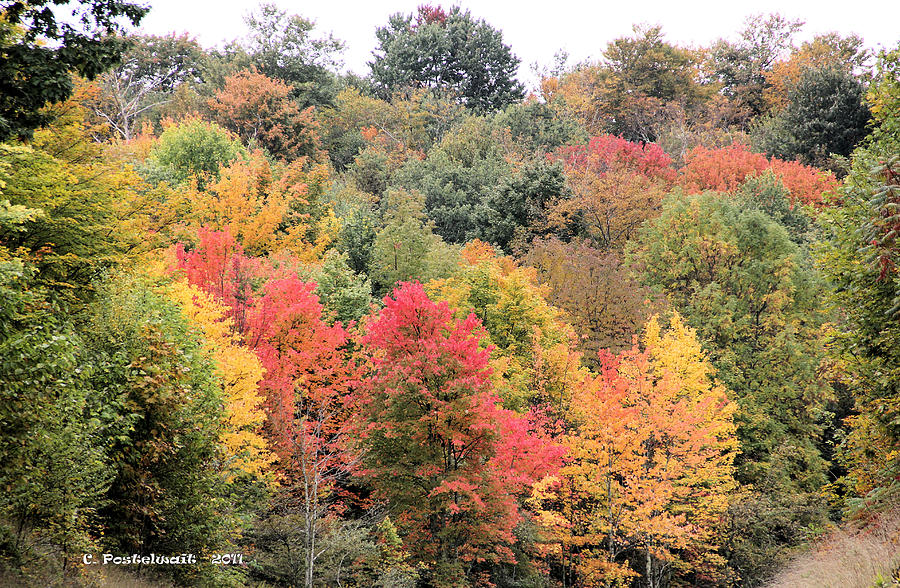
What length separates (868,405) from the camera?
18.3 meters

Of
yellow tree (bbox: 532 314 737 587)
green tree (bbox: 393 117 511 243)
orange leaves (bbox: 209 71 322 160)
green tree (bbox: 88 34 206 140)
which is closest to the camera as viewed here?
yellow tree (bbox: 532 314 737 587)

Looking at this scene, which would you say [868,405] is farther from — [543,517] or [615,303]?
[615,303]

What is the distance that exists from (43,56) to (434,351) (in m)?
14.0

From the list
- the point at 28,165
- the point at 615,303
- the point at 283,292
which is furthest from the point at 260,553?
the point at 615,303

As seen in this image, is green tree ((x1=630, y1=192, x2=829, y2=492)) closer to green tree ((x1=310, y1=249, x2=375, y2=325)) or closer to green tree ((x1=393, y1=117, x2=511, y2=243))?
green tree ((x1=393, y1=117, x2=511, y2=243))

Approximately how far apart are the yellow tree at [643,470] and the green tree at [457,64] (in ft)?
177

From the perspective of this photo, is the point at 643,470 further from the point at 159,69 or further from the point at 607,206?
the point at 159,69

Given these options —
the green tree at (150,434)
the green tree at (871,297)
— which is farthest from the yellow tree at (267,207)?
the green tree at (871,297)

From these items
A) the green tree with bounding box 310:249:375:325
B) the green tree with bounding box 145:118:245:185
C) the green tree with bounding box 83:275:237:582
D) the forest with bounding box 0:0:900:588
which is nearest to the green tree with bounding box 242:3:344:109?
the forest with bounding box 0:0:900:588

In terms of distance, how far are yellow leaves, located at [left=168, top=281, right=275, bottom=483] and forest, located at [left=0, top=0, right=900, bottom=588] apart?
0.51ft

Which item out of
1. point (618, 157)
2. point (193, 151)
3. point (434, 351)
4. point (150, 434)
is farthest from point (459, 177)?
point (150, 434)

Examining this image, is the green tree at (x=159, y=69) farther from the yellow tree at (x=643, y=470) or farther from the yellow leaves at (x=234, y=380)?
the yellow tree at (x=643, y=470)

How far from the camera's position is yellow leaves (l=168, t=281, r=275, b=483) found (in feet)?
69.2

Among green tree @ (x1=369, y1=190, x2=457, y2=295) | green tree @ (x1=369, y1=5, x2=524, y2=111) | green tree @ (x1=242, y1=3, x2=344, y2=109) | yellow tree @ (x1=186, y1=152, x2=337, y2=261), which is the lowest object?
green tree @ (x1=369, y1=190, x2=457, y2=295)
